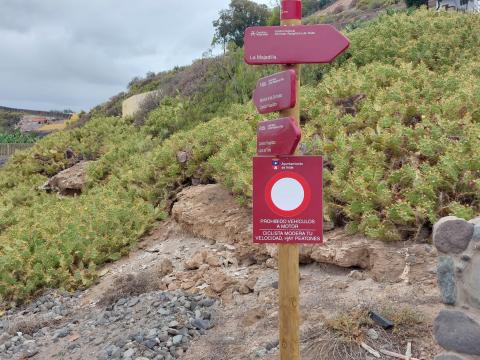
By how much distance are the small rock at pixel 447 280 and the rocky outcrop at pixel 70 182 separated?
1000 cm

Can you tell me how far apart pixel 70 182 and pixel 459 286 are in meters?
10.7

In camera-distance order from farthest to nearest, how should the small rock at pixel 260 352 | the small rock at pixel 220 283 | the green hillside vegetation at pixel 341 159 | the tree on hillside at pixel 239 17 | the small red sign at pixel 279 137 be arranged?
the tree on hillside at pixel 239 17, the small rock at pixel 220 283, the green hillside vegetation at pixel 341 159, the small rock at pixel 260 352, the small red sign at pixel 279 137

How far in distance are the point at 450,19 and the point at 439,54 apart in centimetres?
258

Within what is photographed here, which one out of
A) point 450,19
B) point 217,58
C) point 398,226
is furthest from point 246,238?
point 217,58

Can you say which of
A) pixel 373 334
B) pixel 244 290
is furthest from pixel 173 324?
pixel 373 334

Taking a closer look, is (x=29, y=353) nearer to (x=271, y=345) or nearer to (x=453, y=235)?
(x=271, y=345)

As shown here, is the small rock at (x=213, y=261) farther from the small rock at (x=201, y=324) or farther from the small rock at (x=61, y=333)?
the small rock at (x=61, y=333)

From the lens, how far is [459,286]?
Answer: 3201 mm

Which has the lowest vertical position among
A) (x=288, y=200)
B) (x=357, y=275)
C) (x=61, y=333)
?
(x=61, y=333)

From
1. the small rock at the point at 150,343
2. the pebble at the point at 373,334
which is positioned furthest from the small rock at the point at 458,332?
the small rock at the point at 150,343

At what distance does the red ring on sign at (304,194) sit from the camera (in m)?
3.56

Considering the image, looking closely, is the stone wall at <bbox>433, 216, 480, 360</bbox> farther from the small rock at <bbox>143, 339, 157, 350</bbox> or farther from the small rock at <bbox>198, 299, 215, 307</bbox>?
the small rock at <bbox>198, 299, 215, 307</bbox>

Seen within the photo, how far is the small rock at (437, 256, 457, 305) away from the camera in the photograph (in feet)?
10.6

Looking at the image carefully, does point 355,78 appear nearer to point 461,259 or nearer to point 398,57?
point 398,57
